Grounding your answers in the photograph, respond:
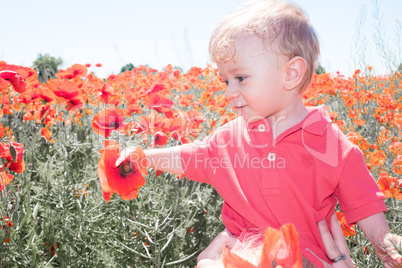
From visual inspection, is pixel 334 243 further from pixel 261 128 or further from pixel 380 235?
pixel 261 128

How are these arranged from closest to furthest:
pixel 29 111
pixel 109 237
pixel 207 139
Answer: pixel 207 139 → pixel 109 237 → pixel 29 111

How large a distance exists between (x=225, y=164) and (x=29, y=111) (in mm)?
1842

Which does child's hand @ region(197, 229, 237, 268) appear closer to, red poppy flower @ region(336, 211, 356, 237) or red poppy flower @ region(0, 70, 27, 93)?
red poppy flower @ region(336, 211, 356, 237)

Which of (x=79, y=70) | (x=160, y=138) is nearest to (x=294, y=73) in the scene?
(x=160, y=138)

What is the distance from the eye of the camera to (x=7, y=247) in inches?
61.3

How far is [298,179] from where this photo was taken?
1.16 m

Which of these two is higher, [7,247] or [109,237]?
[7,247]

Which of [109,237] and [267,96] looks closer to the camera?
[267,96]

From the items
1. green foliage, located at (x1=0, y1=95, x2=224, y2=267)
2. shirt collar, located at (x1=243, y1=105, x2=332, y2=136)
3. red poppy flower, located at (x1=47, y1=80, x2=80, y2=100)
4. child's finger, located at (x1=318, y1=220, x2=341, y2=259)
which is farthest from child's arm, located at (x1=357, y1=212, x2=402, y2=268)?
red poppy flower, located at (x1=47, y1=80, x2=80, y2=100)

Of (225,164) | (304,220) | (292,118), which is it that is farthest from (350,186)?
(225,164)

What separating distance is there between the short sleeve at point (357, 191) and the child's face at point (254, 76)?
0.96ft

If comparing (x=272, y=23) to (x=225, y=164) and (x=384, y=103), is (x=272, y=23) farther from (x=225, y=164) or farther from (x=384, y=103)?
(x=384, y=103)

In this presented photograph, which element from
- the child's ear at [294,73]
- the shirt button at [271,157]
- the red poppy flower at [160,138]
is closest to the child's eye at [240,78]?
the child's ear at [294,73]

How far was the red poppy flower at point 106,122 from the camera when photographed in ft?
→ 5.67
